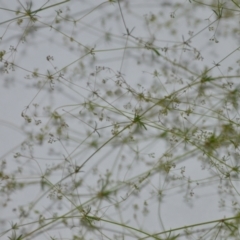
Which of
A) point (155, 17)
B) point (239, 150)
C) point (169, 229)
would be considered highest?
point (155, 17)

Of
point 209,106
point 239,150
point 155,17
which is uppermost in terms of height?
point 155,17

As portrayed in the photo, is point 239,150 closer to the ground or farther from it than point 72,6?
closer to the ground

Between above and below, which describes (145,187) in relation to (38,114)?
below

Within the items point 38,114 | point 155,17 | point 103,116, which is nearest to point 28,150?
point 38,114

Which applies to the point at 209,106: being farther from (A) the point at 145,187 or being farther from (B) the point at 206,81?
(A) the point at 145,187

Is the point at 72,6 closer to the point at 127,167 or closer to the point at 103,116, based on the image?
the point at 103,116

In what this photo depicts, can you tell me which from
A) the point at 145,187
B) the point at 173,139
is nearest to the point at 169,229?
the point at 145,187
